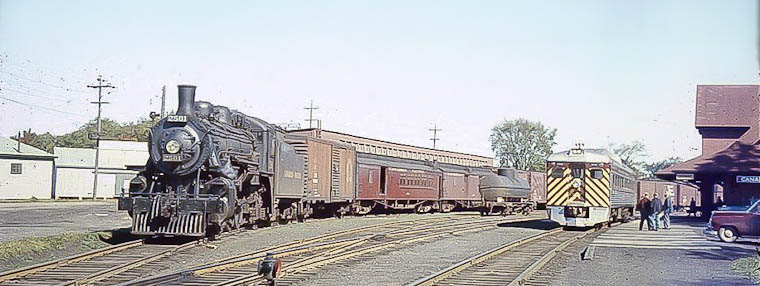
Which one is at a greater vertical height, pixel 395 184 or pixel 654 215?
pixel 395 184

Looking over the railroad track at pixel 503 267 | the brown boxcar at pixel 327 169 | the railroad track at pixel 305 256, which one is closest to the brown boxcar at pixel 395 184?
the brown boxcar at pixel 327 169

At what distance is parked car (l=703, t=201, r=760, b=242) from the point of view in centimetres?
2177

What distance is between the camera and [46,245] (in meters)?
16.6

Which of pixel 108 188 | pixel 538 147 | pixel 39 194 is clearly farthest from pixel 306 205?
pixel 538 147

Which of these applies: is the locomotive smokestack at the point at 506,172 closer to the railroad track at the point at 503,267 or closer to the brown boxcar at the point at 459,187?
the brown boxcar at the point at 459,187

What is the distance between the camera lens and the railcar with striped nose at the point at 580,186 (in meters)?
25.2

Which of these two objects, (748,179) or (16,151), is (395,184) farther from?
(16,151)

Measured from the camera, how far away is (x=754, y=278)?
1366 centimetres

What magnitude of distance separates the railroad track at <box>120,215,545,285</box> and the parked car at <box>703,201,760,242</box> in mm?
6942

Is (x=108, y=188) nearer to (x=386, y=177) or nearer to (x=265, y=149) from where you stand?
(x=386, y=177)

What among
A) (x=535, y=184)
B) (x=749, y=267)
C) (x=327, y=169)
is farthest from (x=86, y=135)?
(x=749, y=267)

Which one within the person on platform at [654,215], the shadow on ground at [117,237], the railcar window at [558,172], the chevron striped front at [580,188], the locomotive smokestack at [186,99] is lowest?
the shadow on ground at [117,237]

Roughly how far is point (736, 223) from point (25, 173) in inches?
1859

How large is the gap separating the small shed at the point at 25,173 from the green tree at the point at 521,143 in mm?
50626
